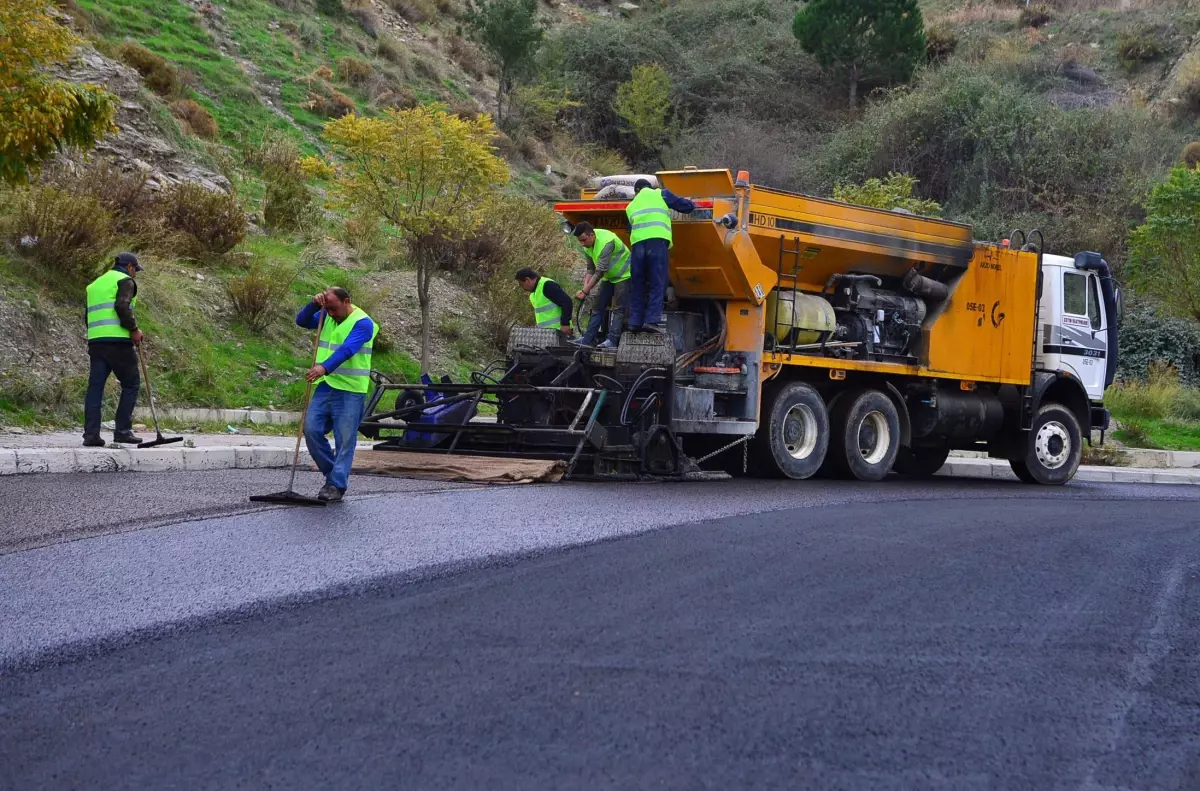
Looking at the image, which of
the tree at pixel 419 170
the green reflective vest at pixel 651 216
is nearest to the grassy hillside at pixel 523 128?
the tree at pixel 419 170

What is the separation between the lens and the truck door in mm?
13578

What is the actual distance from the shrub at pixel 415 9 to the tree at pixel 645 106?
254 inches

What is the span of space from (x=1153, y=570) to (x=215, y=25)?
26.2m

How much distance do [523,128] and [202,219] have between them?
59.9ft

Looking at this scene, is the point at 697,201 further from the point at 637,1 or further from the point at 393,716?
the point at 637,1

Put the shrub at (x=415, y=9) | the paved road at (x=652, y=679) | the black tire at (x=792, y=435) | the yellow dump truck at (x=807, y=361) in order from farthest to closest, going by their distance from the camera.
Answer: the shrub at (x=415, y=9)
the black tire at (x=792, y=435)
the yellow dump truck at (x=807, y=361)
the paved road at (x=652, y=679)

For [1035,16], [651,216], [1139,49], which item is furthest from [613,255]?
[1035,16]

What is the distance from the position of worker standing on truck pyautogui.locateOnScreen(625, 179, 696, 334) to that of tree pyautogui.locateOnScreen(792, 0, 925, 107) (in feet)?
106

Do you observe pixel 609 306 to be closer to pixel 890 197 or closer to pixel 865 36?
pixel 890 197

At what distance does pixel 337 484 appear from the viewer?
8.22 m

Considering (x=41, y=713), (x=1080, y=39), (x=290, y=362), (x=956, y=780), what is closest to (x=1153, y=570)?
(x=956, y=780)

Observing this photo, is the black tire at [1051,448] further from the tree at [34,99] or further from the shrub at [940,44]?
the shrub at [940,44]

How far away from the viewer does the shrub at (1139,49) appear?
42.4 meters

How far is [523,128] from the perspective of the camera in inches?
1367
